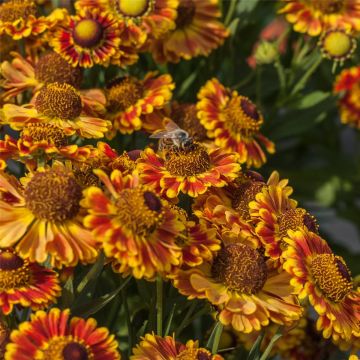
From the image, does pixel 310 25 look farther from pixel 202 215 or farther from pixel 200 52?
pixel 202 215

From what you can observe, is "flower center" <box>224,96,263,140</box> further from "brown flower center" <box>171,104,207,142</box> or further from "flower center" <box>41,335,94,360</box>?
"flower center" <box>41,335,94,360</box>

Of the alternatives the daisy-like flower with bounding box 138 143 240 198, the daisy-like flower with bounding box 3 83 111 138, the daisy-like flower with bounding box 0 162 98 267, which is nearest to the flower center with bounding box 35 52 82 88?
the daisy-like flower with bounding box 3 83 111 138

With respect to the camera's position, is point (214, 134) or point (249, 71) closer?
point (214, 134)

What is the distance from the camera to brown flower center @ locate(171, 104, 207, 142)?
155cm

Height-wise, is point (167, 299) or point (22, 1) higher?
point (22, 1)

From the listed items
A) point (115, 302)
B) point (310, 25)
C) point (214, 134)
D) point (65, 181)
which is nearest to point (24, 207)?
point (65, 181)

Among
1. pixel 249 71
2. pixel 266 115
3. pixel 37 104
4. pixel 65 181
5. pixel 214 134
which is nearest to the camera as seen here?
pixel 65 181

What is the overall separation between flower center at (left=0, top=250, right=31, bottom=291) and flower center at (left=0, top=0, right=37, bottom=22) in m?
0.64

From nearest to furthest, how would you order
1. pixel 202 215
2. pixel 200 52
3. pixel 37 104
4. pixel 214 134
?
pixel 202 215 → pixel 37 104 → pixel 214 134 → pixel 200 52

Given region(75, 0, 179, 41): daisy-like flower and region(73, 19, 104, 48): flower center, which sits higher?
region(75, 0, 179, 41): daisy-like flower

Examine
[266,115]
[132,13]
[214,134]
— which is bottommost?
[266,115]

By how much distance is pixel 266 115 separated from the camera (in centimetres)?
194

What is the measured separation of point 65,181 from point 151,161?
0.22m

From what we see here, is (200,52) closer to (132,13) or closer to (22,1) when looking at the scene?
(132,13)
